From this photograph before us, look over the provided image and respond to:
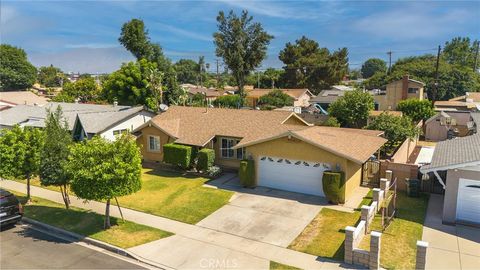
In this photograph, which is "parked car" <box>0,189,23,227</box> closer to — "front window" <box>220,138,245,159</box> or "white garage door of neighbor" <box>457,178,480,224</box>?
"front window" <box>220,138,245,159</box>

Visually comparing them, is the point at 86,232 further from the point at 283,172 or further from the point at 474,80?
the point at 474,80

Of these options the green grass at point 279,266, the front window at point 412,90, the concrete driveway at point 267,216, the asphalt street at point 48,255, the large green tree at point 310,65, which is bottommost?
the asphalt street at point 48,255

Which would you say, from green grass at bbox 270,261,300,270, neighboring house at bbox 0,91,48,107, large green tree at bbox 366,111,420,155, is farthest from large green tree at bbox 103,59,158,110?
green grass at bbox 270,261,300,270

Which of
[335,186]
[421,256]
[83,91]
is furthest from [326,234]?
[83,91]

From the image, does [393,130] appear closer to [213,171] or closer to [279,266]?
[213,171]

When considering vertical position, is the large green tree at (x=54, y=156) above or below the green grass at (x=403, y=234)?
above

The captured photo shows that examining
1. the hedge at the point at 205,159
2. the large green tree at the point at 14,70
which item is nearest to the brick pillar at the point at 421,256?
the hedge at the point at 205,159

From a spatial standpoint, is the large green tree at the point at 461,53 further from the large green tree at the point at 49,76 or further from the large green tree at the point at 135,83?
the large green tree at the point at 49,76
